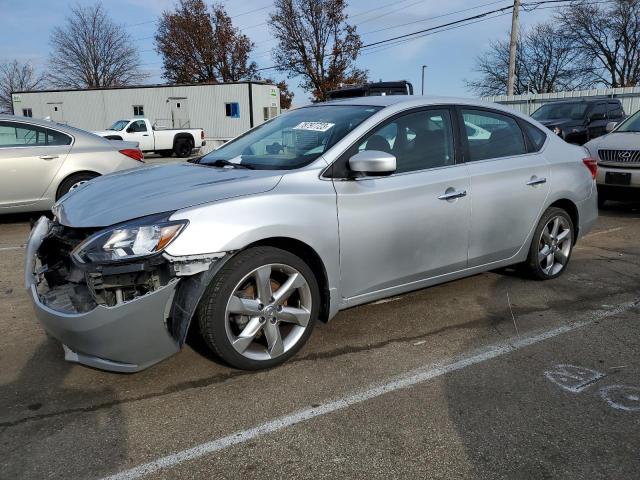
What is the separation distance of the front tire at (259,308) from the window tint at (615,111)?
49.0 feet

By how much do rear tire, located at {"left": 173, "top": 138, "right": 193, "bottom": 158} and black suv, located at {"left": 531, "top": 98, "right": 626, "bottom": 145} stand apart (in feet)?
51.6

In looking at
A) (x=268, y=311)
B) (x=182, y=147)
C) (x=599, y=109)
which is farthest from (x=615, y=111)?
(x=182, y=147)

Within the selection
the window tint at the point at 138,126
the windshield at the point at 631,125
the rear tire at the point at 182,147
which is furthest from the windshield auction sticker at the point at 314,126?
the rear tire at the point at 182,147

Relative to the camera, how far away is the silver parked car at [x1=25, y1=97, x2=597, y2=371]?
2.79 m

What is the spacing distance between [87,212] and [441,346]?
238 cm

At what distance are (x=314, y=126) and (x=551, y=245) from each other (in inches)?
97.6

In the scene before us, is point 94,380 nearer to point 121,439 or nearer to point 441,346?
point 121,439

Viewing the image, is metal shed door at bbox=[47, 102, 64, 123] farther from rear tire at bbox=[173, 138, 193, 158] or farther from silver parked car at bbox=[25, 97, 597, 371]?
silver parked car at bbox=[25, 97, 597, 371]

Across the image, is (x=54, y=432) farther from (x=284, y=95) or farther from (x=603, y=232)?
(x=284, y=95)

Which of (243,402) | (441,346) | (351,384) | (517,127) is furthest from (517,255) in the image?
(243,402)

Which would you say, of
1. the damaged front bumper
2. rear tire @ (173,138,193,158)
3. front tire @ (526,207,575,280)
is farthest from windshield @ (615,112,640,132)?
rear tire @ (173,138,193,158)

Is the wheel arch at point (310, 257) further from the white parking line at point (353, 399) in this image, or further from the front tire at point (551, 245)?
the front tire at point (551, 245)

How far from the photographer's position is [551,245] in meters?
Result: 4.84

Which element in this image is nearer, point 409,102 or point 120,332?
point 120,332
